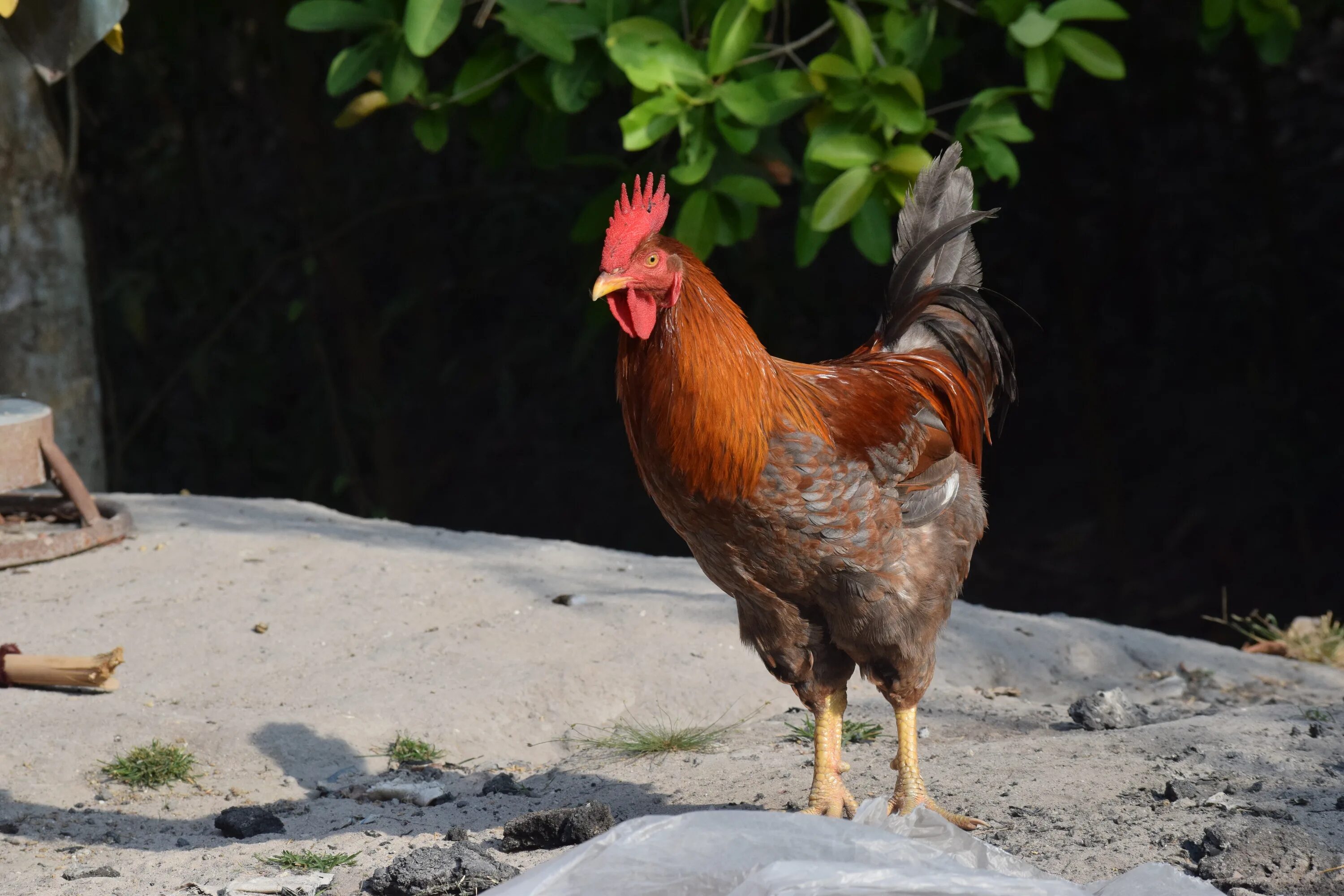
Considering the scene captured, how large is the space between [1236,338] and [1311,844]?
6803 mm

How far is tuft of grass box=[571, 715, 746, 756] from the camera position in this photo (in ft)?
12.8

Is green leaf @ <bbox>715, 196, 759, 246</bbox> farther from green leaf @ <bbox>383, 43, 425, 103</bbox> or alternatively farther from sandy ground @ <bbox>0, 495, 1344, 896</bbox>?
sandy ground @ <bbox>0, 495, 1344, 896</bbox>

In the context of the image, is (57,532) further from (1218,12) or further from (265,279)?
(1218,12)

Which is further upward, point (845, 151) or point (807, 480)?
point (845, 151)

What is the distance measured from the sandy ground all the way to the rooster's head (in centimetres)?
125

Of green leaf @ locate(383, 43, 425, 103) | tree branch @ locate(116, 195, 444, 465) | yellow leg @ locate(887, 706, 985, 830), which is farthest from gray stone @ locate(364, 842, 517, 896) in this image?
tree branch @ locate(116, 195, 444, 465)

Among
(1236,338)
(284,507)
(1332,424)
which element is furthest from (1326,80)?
(284,507)

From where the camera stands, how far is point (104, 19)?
15.6 feet

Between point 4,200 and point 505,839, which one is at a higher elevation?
point 4,200

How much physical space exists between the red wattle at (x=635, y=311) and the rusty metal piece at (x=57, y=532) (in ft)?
9.79

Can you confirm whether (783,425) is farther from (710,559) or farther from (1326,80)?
(1326,80)

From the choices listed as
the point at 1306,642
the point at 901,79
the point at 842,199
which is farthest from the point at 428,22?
the point at 1306,642

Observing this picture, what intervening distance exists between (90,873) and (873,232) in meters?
2.87

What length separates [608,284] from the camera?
2818 millimetres
